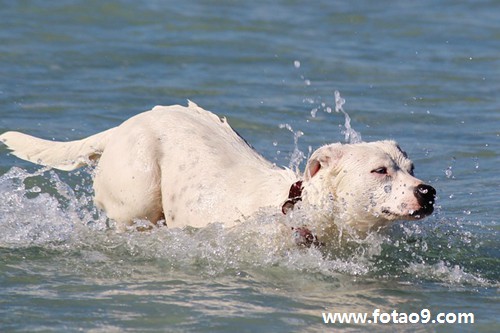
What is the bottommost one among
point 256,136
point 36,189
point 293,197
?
point 36,189

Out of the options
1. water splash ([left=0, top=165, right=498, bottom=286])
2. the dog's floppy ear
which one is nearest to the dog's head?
the dog's floppy ear

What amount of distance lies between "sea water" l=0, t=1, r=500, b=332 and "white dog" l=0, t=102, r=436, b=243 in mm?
168

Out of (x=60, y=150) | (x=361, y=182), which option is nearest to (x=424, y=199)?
(x=361, y=182)

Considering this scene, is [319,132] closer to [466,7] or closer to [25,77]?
[25,77]

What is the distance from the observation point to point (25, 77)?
44.5ft

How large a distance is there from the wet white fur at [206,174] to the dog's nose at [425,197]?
50 millimetres

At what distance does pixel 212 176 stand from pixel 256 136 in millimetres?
3996

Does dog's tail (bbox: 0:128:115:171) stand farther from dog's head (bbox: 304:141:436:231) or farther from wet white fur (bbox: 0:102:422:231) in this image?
dog's head (bbox: 304:141:436:231)

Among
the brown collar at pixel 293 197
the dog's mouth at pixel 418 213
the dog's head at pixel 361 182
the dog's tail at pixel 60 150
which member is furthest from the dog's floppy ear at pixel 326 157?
the dog's tail at pixel 60 150

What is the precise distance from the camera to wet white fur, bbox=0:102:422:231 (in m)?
6.71

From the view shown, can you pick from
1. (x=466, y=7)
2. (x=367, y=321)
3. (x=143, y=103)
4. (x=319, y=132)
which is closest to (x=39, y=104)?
(x=143, y=103)

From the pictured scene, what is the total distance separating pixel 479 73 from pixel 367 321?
28.9ft

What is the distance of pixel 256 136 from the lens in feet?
37.5

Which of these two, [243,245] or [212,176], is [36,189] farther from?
[243,245]
